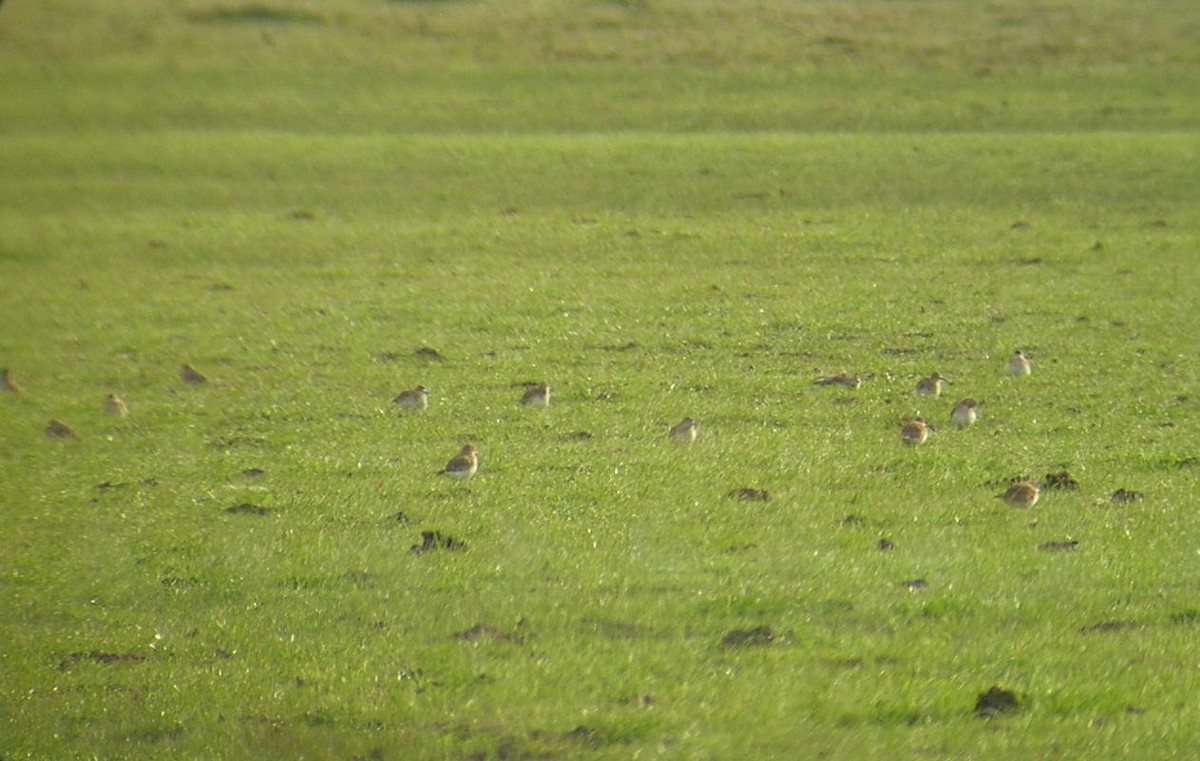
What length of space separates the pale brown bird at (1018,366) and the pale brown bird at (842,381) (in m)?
1.49

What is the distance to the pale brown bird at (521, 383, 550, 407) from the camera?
13.4m

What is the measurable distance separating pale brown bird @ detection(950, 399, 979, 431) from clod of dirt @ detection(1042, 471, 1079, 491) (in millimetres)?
1734

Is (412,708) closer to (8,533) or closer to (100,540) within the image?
(100,540)

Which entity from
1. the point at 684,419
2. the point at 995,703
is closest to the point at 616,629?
the point at 995,703

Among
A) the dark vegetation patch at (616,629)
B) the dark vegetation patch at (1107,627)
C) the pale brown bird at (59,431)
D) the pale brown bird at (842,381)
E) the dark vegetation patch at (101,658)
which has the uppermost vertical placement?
the dark vegetation patch at (1107,627)

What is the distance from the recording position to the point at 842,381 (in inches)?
556

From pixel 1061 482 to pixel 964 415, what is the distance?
1980 mm

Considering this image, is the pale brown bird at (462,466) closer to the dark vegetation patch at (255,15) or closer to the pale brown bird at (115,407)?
the pale brown bird at (115,407)

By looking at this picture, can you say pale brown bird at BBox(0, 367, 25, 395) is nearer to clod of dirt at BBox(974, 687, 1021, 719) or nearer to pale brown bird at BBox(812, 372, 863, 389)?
pale brown bird at BBox(812, 372, 863, 389)

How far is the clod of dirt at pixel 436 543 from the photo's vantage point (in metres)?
9.33

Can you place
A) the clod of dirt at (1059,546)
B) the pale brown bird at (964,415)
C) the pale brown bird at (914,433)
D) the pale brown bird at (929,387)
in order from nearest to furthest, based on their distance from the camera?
the clod of dirt at (1059,546)
the pale brown bird at (914,433)
the pale brown bird at (964,415)
the pale brown bird at (929,387)

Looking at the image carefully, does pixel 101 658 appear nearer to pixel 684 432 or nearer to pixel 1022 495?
pixel 684 432

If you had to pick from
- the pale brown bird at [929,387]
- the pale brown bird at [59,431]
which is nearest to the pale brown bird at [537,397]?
the pale brown bird at [929,387]

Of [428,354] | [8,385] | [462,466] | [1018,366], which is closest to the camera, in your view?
[462,466]
